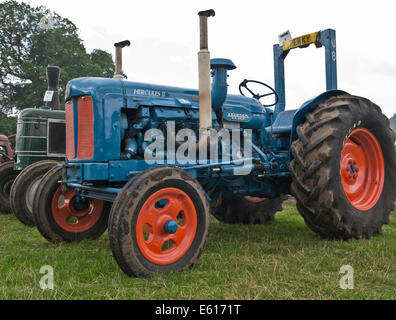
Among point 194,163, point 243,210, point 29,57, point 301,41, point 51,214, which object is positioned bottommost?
point 243,210

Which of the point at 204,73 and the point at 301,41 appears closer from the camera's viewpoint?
the point at 204,73

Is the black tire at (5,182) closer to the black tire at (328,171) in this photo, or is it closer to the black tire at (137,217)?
the black tire at (137,217)

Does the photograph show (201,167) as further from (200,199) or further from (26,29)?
(26,29)

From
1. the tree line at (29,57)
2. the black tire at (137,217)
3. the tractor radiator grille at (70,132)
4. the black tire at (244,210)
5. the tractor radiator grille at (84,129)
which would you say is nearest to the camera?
the black tire at (137,217)

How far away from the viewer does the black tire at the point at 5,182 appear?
22.7 ft

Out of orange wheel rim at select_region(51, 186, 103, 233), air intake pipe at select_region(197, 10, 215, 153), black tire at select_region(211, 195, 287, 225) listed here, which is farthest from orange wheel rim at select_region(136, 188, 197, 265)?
black tire at select_region(211, 195, 287, 225)

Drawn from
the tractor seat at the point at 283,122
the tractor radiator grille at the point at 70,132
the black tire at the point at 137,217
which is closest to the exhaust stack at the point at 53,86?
the tractor radiator grille at the point at 70,132

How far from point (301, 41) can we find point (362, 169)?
6.02 ft

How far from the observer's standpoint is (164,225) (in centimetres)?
315

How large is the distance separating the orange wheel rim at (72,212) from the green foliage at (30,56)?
20.4 metres

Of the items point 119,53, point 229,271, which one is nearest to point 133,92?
point 119,53

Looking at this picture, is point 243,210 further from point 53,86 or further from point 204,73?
point 53,86

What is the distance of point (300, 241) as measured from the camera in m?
4.32
